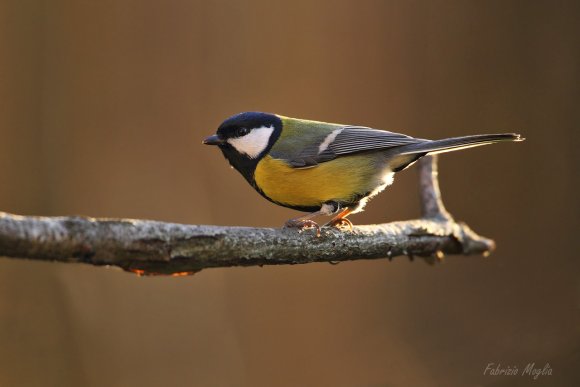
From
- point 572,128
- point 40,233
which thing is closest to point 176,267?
point 40,233

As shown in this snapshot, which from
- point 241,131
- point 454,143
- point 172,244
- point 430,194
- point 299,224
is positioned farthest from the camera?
point 430,194

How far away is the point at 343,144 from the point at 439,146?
39cm

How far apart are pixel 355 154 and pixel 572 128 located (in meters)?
2.66

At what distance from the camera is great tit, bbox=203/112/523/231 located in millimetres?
2219

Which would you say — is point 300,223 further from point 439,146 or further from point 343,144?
point 439,146

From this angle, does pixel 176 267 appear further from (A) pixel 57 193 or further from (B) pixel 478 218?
(B) pixel 478 218

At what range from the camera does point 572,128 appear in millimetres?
4262

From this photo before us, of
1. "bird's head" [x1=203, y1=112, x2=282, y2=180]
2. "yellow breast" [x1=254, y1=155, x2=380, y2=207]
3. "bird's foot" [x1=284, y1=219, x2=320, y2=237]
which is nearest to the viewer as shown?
"bird's foot" [x1=284, y1=219, x2=320, y2=237]

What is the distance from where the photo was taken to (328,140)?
240cm

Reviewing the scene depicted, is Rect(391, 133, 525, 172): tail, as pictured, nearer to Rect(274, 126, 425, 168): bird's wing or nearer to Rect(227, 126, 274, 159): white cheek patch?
Rect(274, 126, 425, 168): bird's wing

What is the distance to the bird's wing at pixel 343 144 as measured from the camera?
2.26 meters

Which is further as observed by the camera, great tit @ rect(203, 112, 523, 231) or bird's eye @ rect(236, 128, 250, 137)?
bird's eye @ rect(236, 128, 250, 137)
